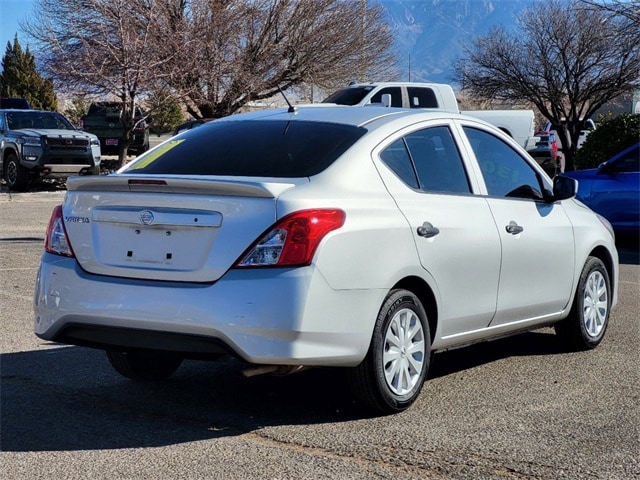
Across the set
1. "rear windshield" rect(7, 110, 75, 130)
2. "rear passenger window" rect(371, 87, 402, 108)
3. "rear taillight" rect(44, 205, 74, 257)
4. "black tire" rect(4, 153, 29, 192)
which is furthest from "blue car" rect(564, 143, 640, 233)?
"rear windshield" rect(7, 110, 75, 130)

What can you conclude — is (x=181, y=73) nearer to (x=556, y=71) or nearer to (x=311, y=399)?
(x=556, y=71)

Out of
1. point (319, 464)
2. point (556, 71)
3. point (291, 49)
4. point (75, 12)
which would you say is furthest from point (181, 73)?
point (319, 464)

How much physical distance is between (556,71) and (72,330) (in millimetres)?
32315

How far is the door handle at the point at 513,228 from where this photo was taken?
22.0 feet

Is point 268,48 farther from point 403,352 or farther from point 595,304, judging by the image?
point 403,352

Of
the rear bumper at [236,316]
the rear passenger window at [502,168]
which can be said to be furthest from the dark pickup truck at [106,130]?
the rear bumper at [236,316]

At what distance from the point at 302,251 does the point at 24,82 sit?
57929 mm

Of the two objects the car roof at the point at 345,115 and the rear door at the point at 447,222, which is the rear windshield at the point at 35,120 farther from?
the rear door at the point at 447,222

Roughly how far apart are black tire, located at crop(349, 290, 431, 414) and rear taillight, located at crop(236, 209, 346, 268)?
2.08 feet

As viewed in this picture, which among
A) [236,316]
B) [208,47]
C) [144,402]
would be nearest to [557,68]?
[208,47]

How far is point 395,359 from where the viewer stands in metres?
5.70

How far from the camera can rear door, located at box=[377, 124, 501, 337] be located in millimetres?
5949

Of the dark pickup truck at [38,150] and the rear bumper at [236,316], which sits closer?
the rear bumper at [236,316]

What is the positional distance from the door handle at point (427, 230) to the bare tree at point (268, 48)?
24148 mm
